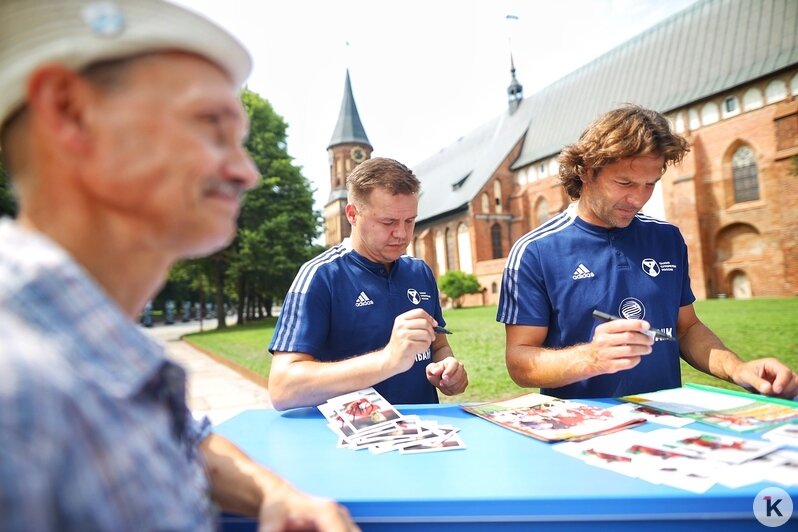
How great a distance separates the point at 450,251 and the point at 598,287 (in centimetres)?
3824

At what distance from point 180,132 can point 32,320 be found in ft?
1.08

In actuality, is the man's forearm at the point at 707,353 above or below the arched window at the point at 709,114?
below

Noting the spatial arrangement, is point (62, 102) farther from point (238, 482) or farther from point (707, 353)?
point (707, 353)

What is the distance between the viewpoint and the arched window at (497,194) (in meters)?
36.7

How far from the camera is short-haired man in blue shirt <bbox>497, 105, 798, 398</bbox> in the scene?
2.24 m

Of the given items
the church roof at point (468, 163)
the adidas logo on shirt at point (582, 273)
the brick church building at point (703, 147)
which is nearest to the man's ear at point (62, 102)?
the adidas logo on shirt at point (582, 273)

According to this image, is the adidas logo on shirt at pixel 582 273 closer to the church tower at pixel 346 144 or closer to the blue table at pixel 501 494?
the blue table at pixel 501 494

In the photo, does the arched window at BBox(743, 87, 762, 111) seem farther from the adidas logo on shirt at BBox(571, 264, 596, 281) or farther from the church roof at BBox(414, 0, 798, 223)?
the adidas logo on shirt at BBox(571, 264, 596, 281)

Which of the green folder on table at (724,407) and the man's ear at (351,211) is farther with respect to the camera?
the man's ear at (351,211)

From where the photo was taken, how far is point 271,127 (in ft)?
83.0

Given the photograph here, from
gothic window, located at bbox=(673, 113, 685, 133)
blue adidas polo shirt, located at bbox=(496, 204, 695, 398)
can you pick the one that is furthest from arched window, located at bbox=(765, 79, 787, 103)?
blue adidas polo shirt, located at bbox=(496, 204, 695, 398)

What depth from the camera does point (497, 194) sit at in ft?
121

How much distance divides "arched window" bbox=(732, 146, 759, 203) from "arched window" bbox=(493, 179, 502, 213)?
1570cm

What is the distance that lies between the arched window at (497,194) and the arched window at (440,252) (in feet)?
20.5
